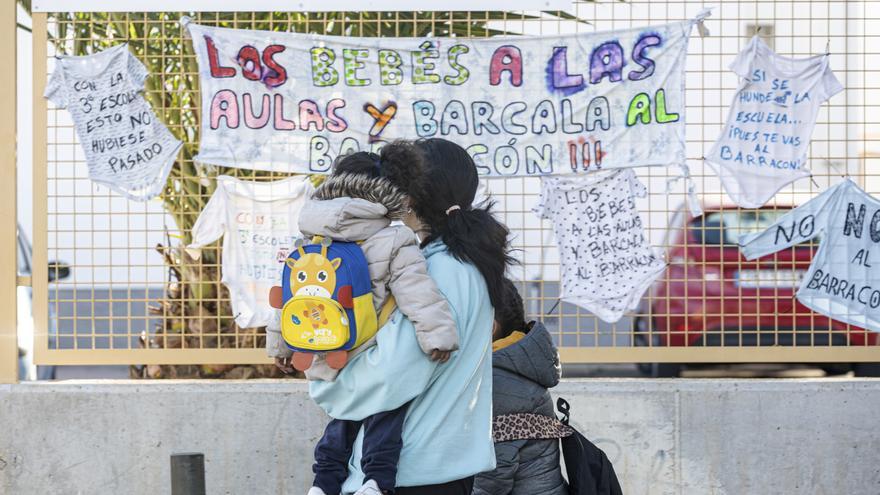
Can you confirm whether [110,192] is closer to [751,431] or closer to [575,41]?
[575,41]

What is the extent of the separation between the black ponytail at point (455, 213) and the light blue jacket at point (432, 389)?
0.10 feet

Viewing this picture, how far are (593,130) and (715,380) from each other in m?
1.32

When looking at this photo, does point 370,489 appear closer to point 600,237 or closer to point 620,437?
point 620,437

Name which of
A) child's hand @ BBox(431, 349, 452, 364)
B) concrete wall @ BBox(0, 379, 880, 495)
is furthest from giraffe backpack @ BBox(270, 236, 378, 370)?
concrete wall @ BBox(0, 379, 880, 495)

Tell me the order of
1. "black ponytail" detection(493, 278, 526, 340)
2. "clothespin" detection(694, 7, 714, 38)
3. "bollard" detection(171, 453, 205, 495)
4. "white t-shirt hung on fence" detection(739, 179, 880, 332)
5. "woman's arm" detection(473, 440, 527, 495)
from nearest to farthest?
"woman's arm" detection(473, 440, 527, 495) < "black ponytail" detection(493, 278, 526, 340) < "bollard" detection(171, 453, 205, 495) < "clothespin" detection(694, 7, 714, 38) < "white t-shirt hung on fence" detection(739, 179, 880, 332)

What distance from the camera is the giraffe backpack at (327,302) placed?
9.23 ft

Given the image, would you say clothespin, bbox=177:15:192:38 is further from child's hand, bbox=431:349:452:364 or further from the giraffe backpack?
child's hand, bbox=431:349:452:364

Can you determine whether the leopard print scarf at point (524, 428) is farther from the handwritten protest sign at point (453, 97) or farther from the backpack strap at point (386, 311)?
the handwritten protest sign at point (453, 97)

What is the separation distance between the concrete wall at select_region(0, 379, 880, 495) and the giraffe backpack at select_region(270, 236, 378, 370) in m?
2.36

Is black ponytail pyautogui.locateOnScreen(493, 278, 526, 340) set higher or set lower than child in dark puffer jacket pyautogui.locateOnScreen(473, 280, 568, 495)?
higher

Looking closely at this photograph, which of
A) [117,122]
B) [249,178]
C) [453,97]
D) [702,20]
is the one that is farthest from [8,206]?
[702,20]

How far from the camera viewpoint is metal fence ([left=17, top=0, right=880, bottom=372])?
17.6 feet

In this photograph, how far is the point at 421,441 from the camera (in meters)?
2.91

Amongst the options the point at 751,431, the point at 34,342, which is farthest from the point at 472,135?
the point at 34,342
